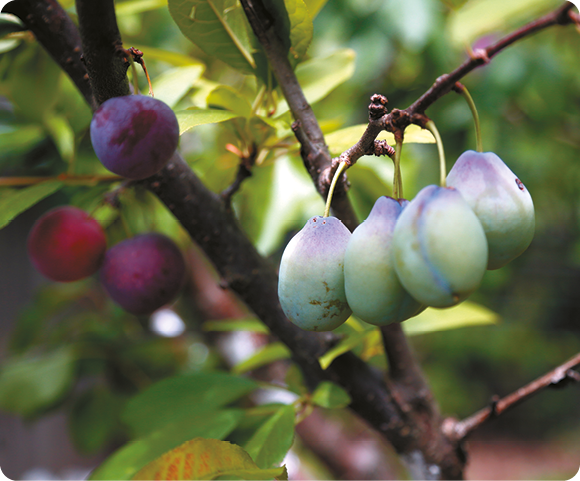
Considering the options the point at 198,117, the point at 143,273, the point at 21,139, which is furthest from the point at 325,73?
the point at 21,139

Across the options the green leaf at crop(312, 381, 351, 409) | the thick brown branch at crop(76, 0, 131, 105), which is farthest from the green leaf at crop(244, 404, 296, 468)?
the thick brown branch at crop(76, 0, 131, 105)

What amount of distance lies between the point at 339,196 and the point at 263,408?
1.09 feet

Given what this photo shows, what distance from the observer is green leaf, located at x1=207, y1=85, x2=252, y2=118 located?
0.49 metres

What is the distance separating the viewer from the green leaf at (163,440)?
1.74 feet

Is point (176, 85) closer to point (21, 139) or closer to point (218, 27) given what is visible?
point (218, 27)

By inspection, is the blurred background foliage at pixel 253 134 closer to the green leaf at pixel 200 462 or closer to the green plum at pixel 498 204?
the green plum at pixel 498 204

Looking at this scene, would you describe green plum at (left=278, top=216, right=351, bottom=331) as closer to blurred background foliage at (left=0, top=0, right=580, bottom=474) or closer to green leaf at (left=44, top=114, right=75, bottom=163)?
blurred background foliage at (left=0, top=0, right=580, bottom=474)

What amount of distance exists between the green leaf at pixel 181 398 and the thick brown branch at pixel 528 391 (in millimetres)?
311

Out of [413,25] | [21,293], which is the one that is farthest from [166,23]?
[21,293]

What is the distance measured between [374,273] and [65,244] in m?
0.50

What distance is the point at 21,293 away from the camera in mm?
1992

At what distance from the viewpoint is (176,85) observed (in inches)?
20.6

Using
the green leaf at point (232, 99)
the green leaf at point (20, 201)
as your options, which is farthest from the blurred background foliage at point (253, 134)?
the green leaf at point (20, 201)

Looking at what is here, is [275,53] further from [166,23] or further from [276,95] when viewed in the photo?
[166,23]
